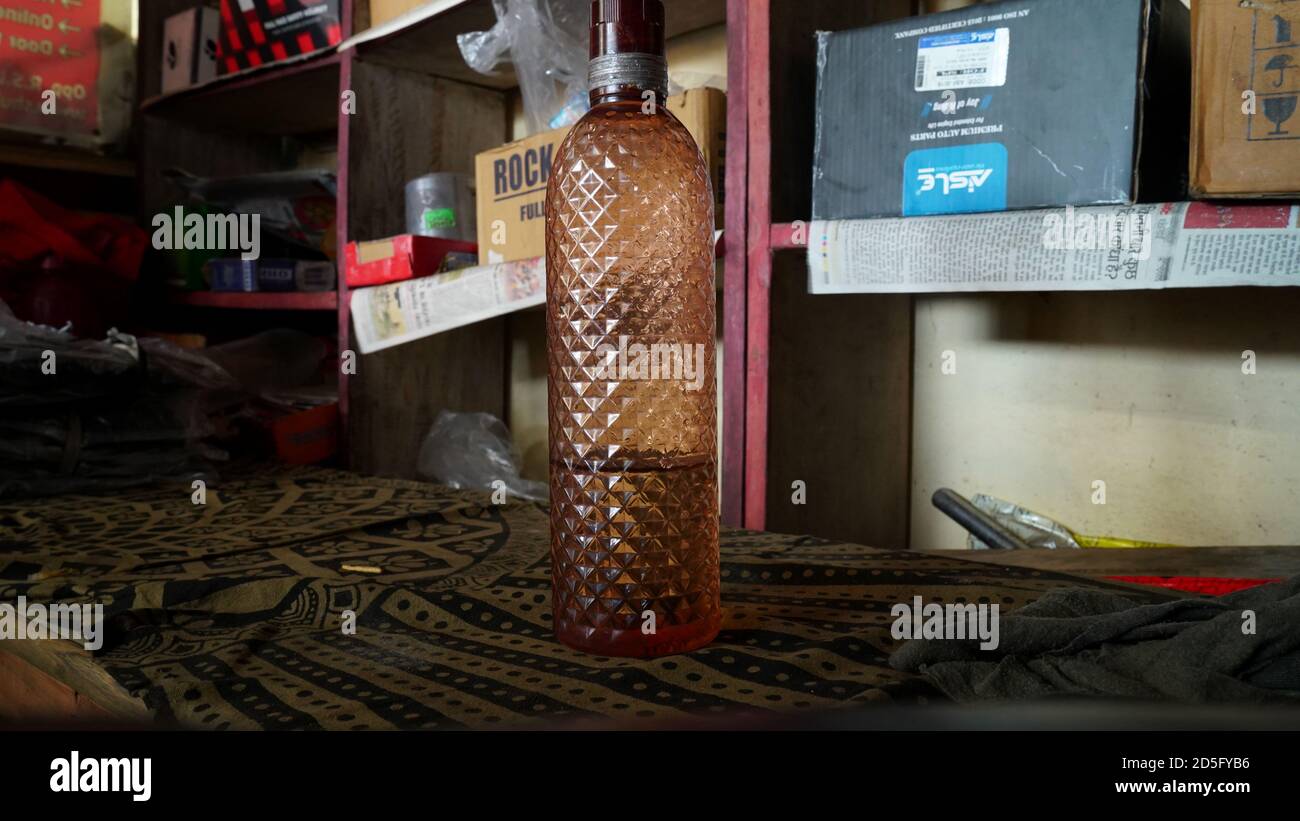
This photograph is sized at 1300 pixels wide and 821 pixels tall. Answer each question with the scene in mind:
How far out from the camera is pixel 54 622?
757 millimetres

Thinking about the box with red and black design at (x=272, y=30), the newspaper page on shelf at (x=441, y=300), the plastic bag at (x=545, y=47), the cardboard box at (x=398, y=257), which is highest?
the box with red and black design at (x=272, y=30)

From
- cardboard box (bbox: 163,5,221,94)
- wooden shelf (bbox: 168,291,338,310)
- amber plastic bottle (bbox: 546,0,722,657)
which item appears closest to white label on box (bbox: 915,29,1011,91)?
amber plastic bottle (bbox: 546,0,722,657)

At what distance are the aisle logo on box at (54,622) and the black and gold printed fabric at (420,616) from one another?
0.01m

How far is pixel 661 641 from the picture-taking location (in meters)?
0.64

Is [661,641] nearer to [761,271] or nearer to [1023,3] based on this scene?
[761,271]

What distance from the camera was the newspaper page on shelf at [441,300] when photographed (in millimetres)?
1487

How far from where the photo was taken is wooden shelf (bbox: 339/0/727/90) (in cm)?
162

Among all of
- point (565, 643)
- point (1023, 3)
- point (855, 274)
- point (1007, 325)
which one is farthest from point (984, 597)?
point (1007, 325)

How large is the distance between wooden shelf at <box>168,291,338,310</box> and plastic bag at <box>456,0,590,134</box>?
0.61 metres

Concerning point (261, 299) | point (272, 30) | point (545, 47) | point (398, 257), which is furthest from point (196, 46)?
point (545, 47)

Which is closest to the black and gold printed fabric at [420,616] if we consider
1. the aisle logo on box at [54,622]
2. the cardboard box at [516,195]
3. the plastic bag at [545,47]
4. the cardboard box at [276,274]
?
the aisle logo on box at [54,622]
